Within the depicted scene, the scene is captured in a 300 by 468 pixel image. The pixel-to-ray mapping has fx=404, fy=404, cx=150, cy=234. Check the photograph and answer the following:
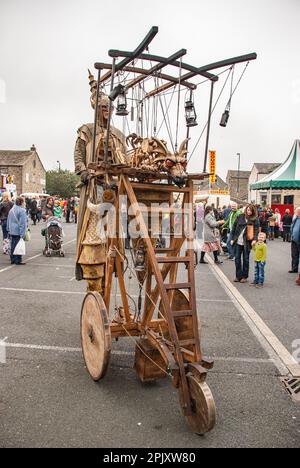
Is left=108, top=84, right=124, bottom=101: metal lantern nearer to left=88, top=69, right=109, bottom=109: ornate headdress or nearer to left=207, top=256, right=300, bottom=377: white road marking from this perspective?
left=88, top=69, right=109, bottom=109: ornate headdress

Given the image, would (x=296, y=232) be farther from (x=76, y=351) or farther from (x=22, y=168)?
(x=22, y=168)

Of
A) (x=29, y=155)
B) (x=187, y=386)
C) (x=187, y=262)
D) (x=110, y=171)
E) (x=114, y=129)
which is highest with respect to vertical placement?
(x=29, y=155)

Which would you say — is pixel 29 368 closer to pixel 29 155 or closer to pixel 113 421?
pixel 113 421

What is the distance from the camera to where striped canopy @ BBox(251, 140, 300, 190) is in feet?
64.2

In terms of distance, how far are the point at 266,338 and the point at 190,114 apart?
3.07 m

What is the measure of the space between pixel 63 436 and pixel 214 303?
15.4 feet

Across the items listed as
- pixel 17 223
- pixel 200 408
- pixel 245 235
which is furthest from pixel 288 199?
pixel 200 408

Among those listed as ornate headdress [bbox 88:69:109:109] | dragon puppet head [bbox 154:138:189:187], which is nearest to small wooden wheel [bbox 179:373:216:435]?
dragon puppet head [bbox 154:138:189:187]

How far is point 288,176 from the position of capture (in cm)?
1997

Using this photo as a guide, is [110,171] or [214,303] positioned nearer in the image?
[110,171]

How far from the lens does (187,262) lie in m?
3.70

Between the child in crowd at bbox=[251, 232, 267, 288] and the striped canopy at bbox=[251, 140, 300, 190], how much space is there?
37.4 ft

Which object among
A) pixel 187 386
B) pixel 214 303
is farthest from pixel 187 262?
pixel 214 303

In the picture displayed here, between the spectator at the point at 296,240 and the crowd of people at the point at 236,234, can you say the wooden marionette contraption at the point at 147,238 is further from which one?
the spectator at the point at 296,240
